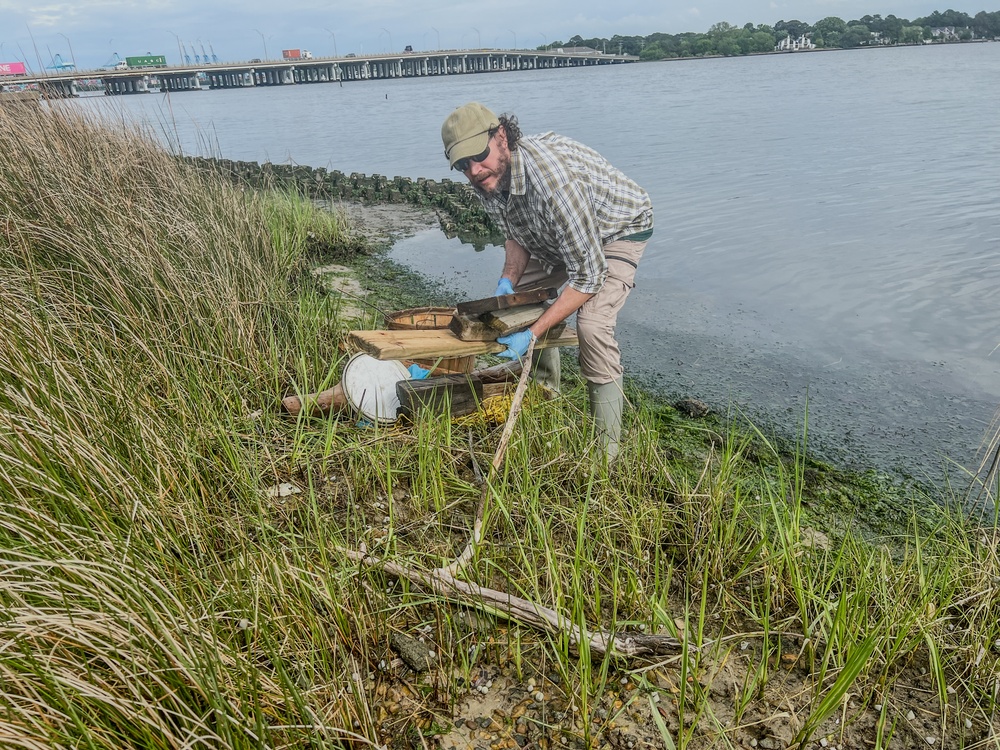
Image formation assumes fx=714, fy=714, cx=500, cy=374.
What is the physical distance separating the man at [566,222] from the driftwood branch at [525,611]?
3.63ft

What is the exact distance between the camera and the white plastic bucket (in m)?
4.09

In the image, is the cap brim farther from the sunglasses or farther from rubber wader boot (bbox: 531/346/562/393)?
rubber wader boot (bbox: 531/346/562/393)

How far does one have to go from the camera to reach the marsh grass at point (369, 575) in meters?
1.97

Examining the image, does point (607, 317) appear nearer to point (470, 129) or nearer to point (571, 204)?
point (571, 204)

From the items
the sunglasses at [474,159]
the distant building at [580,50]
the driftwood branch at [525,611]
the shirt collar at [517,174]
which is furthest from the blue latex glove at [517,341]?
the distant building at [580,50]

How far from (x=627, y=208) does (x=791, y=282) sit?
5.48 m

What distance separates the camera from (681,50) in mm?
107312

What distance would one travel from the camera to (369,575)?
8.78 ft

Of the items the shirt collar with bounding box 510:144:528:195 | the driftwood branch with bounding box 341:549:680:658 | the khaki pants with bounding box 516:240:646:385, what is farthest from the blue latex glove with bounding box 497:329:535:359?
the driftwood branch with bounding box 341:549:680:658

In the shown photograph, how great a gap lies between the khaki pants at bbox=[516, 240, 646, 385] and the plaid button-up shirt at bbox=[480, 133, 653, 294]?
0.11 m

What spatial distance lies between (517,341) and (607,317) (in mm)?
536

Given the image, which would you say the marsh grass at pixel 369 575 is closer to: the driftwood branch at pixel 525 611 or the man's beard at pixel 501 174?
the driftwood branch at pixel 525 611

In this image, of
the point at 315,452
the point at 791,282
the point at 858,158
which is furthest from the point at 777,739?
the point at 858,158

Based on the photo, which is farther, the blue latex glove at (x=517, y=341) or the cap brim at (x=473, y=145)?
the blue latex glove at (x=517, y=341)
